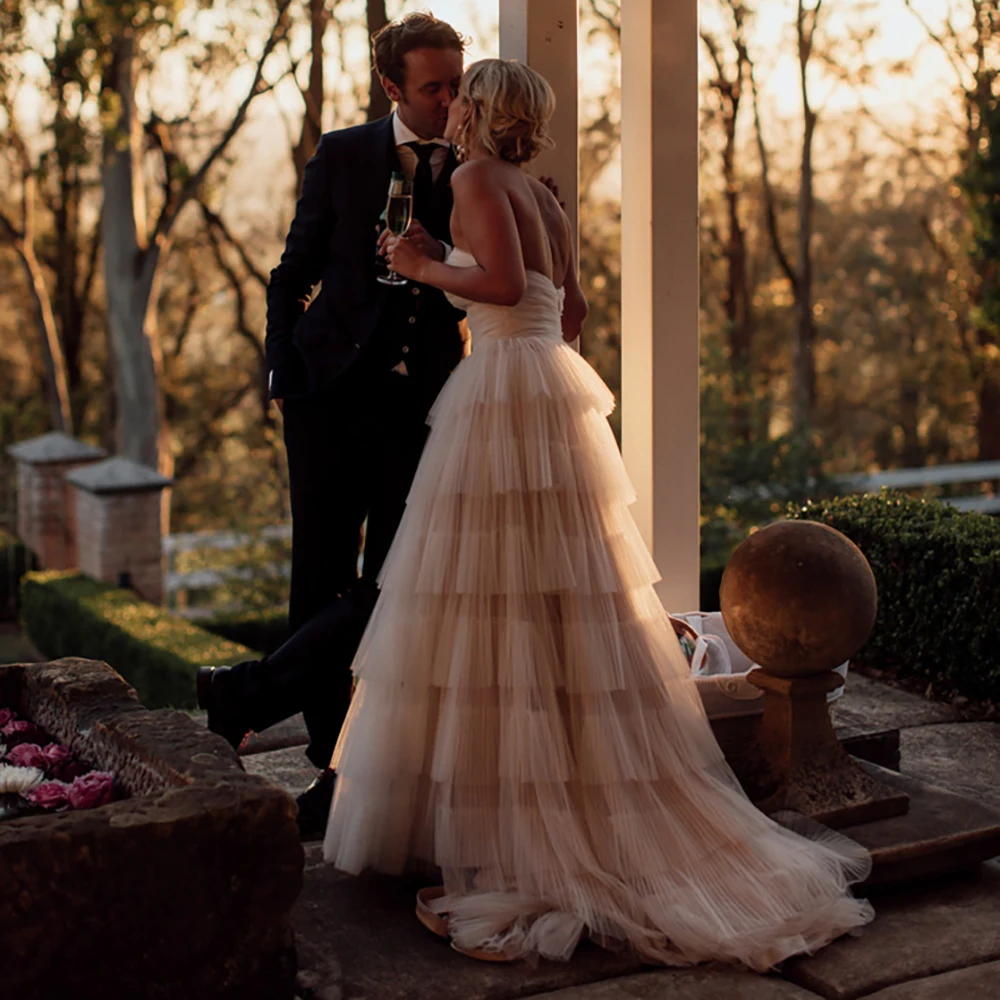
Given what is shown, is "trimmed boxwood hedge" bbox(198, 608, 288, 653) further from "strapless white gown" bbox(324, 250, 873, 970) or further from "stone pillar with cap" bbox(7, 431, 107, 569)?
"strapless white gown" bbox(324, 250, 873, 970)

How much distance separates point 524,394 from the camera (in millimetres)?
2977

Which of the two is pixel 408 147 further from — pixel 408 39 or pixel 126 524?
pixel 126 524

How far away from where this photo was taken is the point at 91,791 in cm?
261

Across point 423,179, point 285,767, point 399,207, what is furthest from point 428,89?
point 285,767

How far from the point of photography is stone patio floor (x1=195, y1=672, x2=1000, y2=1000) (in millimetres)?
2535

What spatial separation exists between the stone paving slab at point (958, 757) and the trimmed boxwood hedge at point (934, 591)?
35 cm

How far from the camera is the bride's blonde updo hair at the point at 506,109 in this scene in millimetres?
2859

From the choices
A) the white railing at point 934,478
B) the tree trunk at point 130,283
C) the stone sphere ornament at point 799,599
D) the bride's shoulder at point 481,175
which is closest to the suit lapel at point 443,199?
the bride's shoulder at point 481,175

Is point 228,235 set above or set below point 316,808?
above

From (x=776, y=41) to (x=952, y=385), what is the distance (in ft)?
22.0

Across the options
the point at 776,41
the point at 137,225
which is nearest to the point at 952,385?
the point at 776,41

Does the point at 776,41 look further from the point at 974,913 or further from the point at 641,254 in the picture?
the point at 974,913

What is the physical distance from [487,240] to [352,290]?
0.60 m

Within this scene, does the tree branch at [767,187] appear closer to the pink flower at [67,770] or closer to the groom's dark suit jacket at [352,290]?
the groom's dark suit jacket at [352,290]
